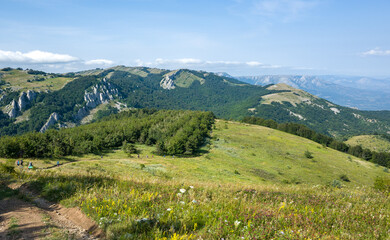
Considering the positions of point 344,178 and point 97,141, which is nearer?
point 344,178

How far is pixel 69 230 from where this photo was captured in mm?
5773

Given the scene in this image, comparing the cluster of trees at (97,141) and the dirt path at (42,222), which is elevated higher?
the dirt path at (42,222)

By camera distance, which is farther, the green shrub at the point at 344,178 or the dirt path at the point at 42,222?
the green shrub at the point at 344,178

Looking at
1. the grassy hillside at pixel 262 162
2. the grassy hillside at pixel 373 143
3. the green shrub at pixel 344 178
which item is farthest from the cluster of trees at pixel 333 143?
the grassy hillside at pixel 373 143

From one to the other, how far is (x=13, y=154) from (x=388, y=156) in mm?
155358

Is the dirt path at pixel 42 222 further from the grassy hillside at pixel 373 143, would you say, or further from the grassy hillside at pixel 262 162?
the grassy hillside at pixel 373 143

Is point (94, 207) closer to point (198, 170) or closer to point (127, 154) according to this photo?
point (198, 170)

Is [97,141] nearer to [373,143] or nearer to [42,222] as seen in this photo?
[42,222]

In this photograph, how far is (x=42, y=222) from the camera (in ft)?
20.0

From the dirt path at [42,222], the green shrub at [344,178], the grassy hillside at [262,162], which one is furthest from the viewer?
the green shrub at [344,178]

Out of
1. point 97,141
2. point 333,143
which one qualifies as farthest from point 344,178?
point 97,141

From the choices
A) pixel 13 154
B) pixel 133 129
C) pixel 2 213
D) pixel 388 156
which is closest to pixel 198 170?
pixel 2 213

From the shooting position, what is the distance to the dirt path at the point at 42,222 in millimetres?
5402

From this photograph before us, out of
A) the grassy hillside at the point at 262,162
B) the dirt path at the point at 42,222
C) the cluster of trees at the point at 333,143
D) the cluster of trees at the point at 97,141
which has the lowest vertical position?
the cluster of trees at the point at 333,143
